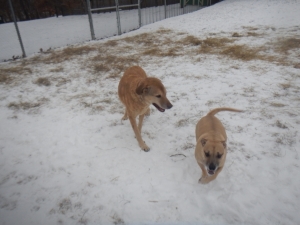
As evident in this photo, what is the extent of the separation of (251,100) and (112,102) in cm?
336

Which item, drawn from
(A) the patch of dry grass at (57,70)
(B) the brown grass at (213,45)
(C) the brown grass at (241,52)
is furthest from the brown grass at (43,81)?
(C) the brown grass at (241,52)

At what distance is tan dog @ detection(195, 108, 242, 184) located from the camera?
251cm

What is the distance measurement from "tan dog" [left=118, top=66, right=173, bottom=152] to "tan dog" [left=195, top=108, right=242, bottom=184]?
71 cm

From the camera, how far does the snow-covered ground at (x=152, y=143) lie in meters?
2.59

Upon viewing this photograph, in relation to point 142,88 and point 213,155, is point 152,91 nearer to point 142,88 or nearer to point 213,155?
point 142,88

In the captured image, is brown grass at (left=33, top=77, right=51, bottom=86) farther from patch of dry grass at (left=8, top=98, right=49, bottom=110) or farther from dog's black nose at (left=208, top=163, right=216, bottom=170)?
dog's black nose at (left=208, top=163, right=216, bottom=170)

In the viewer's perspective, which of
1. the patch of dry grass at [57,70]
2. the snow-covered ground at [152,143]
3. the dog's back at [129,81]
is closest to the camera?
the snow-covered ground at [152,143]

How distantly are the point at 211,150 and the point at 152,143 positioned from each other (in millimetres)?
1386

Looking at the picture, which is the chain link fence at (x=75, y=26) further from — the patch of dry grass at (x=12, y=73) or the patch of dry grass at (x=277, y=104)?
the patch of dry grass at (x=277, y=104)

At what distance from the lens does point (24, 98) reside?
5.21 metres

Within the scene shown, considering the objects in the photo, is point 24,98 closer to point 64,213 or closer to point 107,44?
point 64,213

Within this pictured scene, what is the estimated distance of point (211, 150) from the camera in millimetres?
2518

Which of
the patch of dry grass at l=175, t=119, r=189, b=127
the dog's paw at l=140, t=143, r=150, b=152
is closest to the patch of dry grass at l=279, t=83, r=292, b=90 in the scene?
the patch of dry grass at l=175, t=119, r=189, b=127

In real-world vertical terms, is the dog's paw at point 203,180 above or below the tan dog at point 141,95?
below
